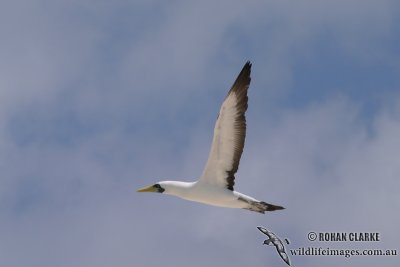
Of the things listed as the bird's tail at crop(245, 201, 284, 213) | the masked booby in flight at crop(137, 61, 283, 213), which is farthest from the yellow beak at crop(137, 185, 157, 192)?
the bird's tail at crop(245, 201, 284, 213)

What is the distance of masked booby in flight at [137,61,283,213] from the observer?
3381cm

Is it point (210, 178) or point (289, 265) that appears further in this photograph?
point (289, 265)

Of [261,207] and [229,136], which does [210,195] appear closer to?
[261,207]

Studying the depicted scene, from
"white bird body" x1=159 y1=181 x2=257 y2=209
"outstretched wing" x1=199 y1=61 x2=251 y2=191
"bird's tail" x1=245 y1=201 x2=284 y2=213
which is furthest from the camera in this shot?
"white bird body" x1=159 y1=181 x2=257 y2=209

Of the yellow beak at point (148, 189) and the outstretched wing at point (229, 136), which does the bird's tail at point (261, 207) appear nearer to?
the outstretched wing at point (229, 136)

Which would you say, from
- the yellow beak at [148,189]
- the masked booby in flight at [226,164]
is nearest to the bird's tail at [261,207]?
the masked booby in flight at [226,164]

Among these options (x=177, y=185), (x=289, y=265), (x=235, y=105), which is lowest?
(x=289, y=265)

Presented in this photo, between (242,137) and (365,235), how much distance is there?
44.0 feet

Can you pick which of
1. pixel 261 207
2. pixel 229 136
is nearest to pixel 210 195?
pixel 261 207

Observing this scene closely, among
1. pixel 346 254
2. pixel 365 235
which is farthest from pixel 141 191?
pixel 365 235

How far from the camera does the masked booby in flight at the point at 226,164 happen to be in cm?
3381

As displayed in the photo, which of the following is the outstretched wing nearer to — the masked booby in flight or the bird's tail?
the masked booby in flight

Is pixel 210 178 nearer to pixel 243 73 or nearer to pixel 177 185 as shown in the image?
pixel 177 185

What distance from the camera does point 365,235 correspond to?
146 ft
